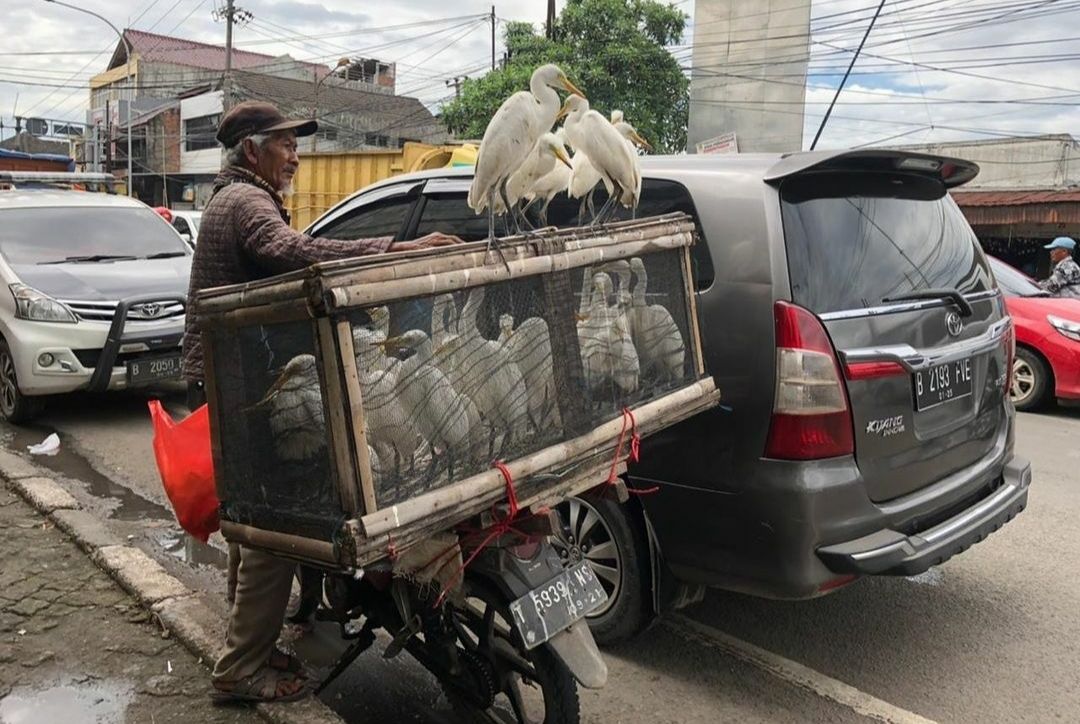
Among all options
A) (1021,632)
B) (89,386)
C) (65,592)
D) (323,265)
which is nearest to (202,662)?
(65,592)

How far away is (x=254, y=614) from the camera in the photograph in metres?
2.57

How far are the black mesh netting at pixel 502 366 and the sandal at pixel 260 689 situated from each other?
1138 millimetres

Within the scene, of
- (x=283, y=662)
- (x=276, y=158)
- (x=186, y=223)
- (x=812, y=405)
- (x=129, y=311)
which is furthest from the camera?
(x=186, y=223)

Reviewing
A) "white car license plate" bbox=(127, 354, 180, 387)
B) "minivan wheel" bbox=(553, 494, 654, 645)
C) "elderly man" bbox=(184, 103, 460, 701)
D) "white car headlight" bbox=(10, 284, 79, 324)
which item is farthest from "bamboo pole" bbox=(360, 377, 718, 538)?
"white car headlight" bbox=(10, 284, 79, 324)

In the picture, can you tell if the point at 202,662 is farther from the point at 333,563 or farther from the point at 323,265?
the point at 323,265

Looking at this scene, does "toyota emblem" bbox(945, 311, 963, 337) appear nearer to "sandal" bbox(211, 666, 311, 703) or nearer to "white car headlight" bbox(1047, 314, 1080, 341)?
"sandal" bbox(211, 666, 311, 703)

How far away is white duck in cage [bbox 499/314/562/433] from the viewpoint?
2.10m

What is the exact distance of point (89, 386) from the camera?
20.3 ft

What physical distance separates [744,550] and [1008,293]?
6.69m

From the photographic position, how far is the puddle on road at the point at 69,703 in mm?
2625

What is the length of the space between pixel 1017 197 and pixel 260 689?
1551 centimetres

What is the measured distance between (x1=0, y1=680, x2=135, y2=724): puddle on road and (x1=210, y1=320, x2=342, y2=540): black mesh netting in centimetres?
95

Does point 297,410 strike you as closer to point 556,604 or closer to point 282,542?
point 282,542

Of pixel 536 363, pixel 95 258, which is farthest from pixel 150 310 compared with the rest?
pixel 536 363
